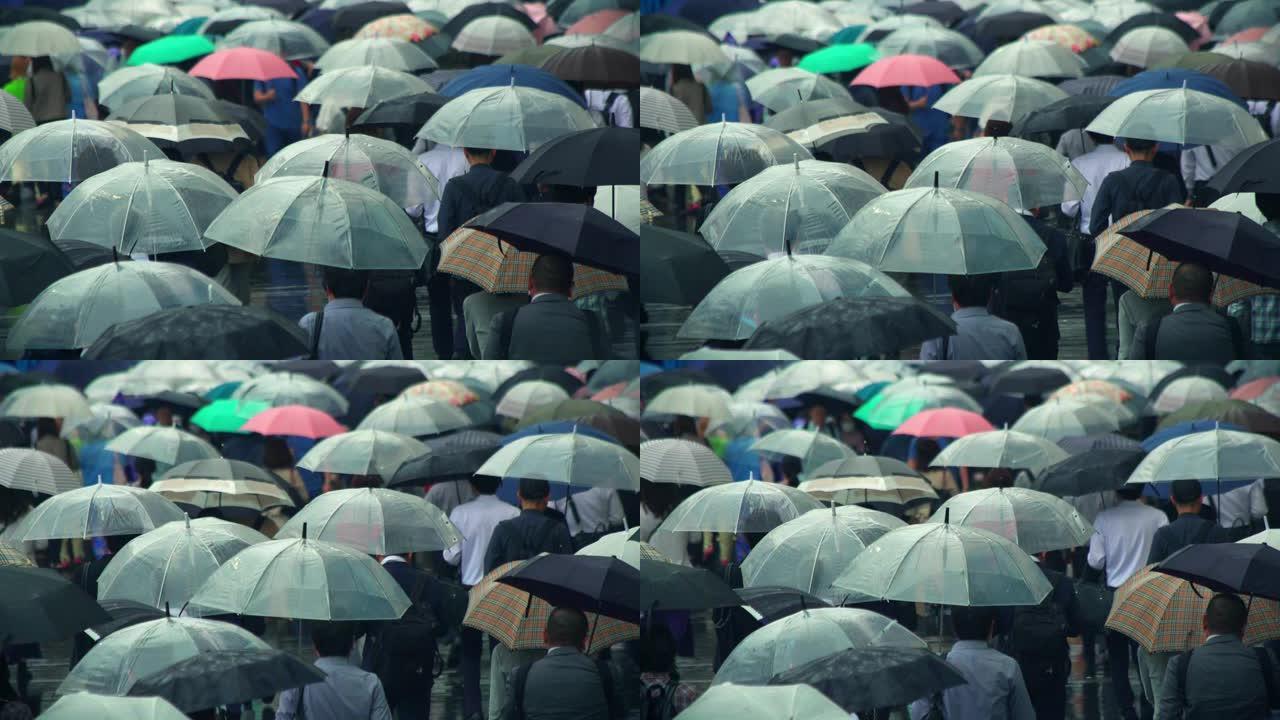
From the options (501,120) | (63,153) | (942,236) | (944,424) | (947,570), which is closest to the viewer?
(947,570)

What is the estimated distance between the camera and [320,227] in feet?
A: 37.2

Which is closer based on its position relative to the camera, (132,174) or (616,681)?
(616,681)

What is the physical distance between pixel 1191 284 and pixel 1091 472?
8.17 feet

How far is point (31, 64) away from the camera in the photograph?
59.5 feet

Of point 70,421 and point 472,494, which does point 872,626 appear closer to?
point 472,494

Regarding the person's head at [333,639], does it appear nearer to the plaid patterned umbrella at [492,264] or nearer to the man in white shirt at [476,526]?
the man in white shirt at [476,526]

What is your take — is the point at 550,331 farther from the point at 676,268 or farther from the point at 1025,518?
the point at 1025,518

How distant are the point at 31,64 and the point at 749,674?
11.6 m

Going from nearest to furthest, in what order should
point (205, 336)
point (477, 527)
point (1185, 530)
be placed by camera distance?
point (205, 336) < point (1185, 530) < point (477, 527)

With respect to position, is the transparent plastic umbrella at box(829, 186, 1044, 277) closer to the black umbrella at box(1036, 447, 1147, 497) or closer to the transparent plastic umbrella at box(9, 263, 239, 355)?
the black umbrella at box(1036, 447, 1147, 497)

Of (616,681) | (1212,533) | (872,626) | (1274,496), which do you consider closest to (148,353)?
(616,681)

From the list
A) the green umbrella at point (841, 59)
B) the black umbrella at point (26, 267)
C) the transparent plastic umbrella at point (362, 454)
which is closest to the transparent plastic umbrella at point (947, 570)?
the transparent plastic umbrella at point (362, 454)

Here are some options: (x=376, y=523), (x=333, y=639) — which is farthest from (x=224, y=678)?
(x=376, y=523)

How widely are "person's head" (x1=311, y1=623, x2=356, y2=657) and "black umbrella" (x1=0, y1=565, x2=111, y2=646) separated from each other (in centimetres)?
96
